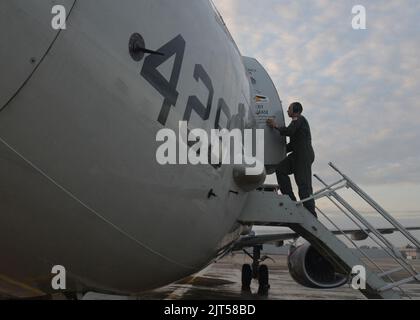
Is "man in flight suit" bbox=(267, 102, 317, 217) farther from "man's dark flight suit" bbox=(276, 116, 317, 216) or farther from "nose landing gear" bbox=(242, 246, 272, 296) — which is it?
"nose landing gear" bbox=(242, 246, 272, 296)

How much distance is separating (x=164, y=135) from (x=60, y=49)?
0.95m

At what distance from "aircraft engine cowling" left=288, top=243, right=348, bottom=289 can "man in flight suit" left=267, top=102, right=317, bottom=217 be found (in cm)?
264

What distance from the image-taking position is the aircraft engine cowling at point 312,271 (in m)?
8.63

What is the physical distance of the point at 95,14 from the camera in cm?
235

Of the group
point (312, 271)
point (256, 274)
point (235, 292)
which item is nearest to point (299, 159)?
point (312, 271)

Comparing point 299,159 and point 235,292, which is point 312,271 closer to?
point 299,159

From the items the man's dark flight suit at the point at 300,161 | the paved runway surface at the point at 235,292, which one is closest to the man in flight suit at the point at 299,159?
the man's dark flight suit at the point at 300,161

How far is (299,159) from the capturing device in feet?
21.1

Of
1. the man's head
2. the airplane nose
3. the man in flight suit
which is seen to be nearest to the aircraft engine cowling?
the man in flight suit

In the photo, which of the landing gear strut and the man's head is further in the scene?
the landing gear strut

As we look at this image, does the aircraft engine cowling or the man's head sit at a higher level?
the man's head

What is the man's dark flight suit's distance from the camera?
6.21 m

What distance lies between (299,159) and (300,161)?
0.14ft

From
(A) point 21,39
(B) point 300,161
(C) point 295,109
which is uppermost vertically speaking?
(C) point 295,109
